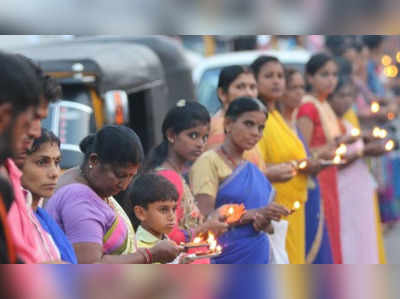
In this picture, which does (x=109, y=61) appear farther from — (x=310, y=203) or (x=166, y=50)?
(x=166, y=50)

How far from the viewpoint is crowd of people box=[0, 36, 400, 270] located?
2.12 metres

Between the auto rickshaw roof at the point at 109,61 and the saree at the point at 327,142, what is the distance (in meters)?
1.26

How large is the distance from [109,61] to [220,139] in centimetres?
178

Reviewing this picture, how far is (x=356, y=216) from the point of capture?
795 cm

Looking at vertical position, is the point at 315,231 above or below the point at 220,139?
below

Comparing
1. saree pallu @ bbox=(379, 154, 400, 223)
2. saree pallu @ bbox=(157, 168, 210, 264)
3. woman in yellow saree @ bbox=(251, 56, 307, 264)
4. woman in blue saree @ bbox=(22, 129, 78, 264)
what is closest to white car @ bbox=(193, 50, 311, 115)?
saree pallu @ bbox=(379, 154, 400, 223)

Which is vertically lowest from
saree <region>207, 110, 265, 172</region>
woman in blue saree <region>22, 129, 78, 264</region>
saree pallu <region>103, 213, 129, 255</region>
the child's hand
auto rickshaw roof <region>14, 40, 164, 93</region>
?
the child's hand

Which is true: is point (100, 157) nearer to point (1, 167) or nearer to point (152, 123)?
point (1, 167)

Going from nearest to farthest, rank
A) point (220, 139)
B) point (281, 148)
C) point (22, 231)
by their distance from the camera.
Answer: point (22, 231) < point (220, 139) < point (281, 148)

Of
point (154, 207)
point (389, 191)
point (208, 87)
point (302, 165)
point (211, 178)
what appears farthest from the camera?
point (389, 191)

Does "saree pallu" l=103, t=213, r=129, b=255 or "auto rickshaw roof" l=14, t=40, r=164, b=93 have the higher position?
"auto rickshaw roof" l=14, t=40, r=164, b=93

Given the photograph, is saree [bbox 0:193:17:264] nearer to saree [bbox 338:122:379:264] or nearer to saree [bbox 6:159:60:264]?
saree [bbox 6:159:60:264]

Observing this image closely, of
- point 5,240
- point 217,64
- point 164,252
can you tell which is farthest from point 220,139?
point 217,64

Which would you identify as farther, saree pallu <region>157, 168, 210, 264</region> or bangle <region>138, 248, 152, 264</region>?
saree pallu <region>157, 168, 210, 264</region>
